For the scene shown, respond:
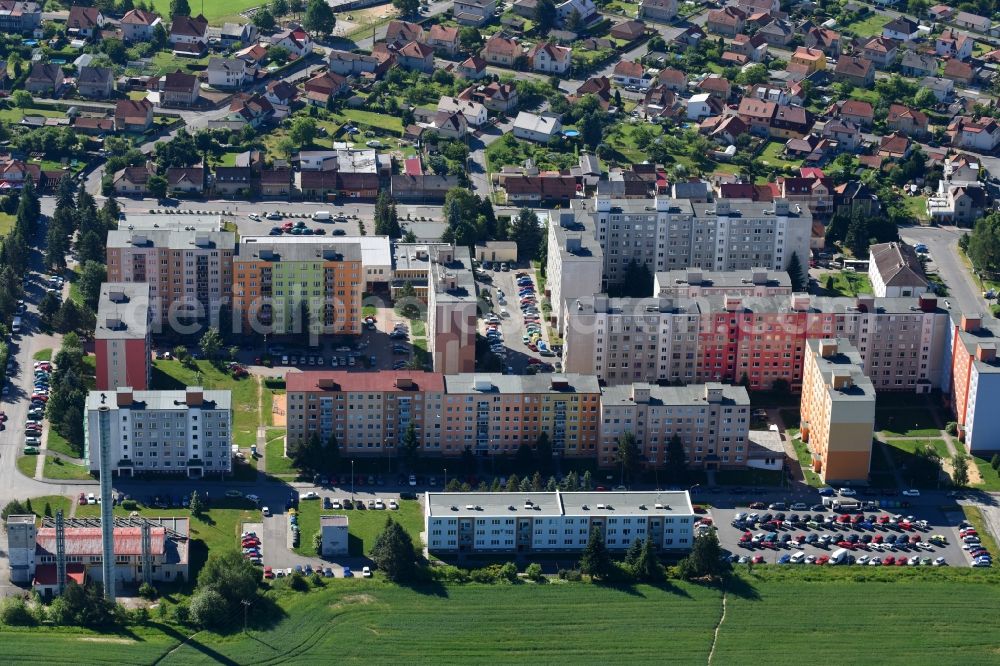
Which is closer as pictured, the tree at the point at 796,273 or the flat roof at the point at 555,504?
the flat roof at the point at 555,504

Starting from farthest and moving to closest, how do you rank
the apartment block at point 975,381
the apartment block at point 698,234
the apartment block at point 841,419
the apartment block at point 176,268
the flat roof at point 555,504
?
the apartment block at point 698,234 → the apartment block at point 176,268 → the apartment block at point 975,381 → the apartment block at point 841,419 → the flat roof at point 555,504

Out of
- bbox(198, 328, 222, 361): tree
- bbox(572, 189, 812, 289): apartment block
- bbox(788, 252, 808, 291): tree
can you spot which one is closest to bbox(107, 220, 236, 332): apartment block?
bbox(198, 328, 222, 361): tree

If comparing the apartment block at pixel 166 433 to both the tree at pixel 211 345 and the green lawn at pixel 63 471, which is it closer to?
the green lawn at pixel 63 471

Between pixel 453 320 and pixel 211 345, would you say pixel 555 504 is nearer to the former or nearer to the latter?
pixel 453 320

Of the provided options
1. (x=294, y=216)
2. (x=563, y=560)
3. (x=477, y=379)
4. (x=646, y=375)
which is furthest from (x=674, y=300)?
(x=294, y=216)

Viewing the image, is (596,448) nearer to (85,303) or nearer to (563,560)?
(563,560)

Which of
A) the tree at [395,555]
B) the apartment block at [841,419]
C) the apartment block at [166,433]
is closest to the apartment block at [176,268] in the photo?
the apartment block at [166,433]
